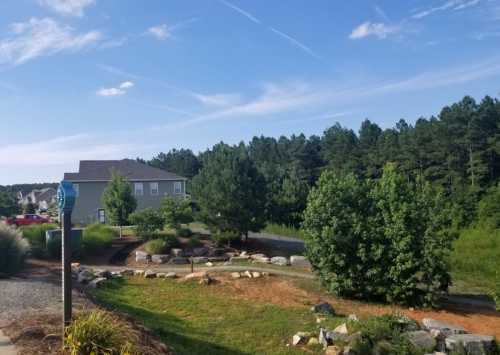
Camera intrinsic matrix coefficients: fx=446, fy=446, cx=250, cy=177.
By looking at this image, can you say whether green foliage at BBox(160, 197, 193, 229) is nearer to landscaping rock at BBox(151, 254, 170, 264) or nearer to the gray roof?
landscaping rock at BBox(151, 254, 170, 264)

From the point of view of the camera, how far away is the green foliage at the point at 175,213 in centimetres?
1991

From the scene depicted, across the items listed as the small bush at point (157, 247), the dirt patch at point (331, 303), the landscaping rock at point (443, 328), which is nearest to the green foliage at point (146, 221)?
the small bush at point (157, 247)

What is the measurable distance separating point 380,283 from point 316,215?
8.12ft

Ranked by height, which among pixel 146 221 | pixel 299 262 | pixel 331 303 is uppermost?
pixel 146 221

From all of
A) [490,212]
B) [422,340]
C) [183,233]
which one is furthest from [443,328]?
[490,212]

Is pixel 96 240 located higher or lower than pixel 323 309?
higher

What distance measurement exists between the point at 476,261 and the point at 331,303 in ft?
33.5

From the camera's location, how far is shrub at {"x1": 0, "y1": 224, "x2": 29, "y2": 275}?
453 inches

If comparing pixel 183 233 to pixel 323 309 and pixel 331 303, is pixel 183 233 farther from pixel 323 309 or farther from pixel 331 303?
pixel 323 309

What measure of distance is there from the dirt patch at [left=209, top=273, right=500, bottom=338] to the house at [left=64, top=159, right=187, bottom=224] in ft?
70.5

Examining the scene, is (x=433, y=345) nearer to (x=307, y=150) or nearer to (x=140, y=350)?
(x=140, y=350)

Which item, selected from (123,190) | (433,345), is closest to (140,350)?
(433,345)

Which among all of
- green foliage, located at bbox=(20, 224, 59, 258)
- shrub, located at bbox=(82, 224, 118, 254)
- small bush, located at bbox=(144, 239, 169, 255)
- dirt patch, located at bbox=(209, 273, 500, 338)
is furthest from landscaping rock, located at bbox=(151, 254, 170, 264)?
dirt patch, located at bbox=(209, 273, 500, 338)

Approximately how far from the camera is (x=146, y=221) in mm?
19672
